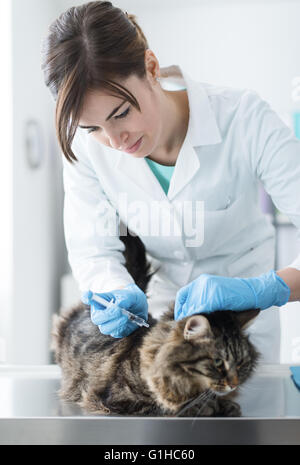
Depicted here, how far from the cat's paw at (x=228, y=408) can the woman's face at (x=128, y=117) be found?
0.45 m

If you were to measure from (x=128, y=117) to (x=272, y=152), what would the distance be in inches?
10.7

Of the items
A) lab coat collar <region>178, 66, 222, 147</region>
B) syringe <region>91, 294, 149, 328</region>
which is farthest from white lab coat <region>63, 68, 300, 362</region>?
syringe <region>91, 294, 149, 328</region>

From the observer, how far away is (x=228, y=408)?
2.21 feet

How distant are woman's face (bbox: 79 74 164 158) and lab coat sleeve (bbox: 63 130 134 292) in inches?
5.9

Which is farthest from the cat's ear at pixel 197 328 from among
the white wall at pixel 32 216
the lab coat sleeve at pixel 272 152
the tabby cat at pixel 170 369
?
the white wall at pixel 32 216

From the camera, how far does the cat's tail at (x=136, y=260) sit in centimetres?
103

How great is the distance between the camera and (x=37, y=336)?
1.24 meters

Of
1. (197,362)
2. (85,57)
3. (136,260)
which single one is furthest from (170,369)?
(85,57)

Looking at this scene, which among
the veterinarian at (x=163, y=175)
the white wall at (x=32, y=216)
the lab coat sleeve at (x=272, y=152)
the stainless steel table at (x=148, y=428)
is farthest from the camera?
the white wall at (x=32, y=216)

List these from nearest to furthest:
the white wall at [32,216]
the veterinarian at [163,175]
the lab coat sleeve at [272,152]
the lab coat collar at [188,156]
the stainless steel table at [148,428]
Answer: the stainless steel table at [148,428] → the veterinarian at [163,175] → the lab coat sleeve at [272,152] → the lab coat collar at [188,156] → the white wall at [32,216]

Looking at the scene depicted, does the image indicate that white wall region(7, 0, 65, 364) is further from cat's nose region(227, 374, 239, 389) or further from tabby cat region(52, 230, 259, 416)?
cat's nose region(227, 374, 239, 389)

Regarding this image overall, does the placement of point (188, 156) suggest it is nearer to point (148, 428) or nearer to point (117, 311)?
point (117, 311)

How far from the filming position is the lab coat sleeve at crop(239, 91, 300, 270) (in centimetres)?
83

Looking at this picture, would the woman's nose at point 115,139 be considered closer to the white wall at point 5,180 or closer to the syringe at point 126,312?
the syringe at point 126,312
